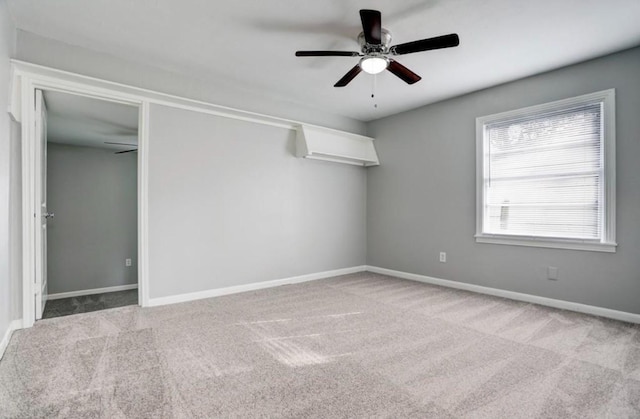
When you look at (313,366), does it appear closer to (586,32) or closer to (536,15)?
(536,15)

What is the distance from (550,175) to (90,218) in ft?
20.7

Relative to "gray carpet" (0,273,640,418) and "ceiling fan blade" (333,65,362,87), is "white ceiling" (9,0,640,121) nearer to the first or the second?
"ceiling fan blade" (333,65,362,87)

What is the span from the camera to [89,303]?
425 centimetres

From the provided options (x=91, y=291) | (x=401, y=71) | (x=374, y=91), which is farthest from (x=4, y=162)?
(x=374, y=91)

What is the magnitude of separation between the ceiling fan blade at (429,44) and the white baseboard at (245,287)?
10.0 feet

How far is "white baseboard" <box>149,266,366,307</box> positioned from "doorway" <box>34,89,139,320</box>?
119 centimetres

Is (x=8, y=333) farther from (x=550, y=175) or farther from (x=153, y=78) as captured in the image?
(x=550, y=175)

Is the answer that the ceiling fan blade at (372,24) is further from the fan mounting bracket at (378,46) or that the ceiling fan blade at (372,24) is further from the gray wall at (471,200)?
the gray wall at (471,200)

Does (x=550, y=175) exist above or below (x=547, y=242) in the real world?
above

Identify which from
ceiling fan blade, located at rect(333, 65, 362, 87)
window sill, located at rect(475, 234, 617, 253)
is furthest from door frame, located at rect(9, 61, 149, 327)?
window sill, located at rect(475, 234, 617, 253)

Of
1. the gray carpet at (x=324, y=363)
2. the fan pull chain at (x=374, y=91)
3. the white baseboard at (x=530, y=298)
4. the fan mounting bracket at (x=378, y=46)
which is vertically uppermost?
the fan pull chain at (x=374, y=91)

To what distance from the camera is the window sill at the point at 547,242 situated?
9.90 ft

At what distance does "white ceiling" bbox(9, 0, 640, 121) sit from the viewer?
7.60ft

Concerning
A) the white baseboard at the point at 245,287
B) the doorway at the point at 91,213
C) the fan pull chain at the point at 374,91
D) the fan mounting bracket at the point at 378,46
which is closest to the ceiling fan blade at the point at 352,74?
the fan mounting bracket at the point at 378,46
